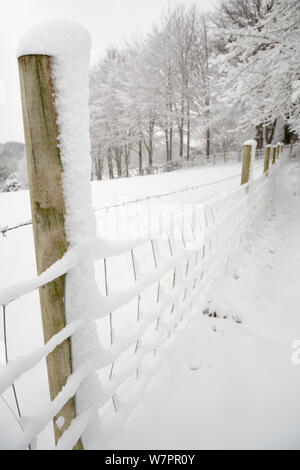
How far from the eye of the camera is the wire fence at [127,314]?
2.72ft

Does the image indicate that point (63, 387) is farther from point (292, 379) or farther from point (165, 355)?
point (292, 379)

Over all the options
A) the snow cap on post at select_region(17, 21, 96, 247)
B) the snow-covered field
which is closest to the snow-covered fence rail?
the snow cap on post at select_region(17, 21, 96, 247)

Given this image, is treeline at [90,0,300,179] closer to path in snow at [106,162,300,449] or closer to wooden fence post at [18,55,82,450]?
path in snow at [106,162,300,449]

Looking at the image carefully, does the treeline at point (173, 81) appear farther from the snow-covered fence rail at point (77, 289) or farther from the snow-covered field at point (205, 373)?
the snow-covered fence rail at point (77, 289)

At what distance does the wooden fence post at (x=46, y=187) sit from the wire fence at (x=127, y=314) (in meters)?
0.06

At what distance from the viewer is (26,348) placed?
2.10 metres

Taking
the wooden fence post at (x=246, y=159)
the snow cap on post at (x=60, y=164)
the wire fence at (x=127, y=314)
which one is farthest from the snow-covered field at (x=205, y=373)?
the wooden fence post at (x=246, y=159)

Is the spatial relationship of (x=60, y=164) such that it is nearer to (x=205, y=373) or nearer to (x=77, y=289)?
(x=77, y=289)

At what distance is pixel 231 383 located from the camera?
5.76 feet

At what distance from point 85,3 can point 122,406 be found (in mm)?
26856

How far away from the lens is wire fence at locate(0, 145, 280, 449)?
830 millimetres

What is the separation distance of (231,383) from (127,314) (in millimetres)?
1121

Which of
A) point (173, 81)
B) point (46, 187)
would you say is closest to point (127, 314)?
point (46, 187)
